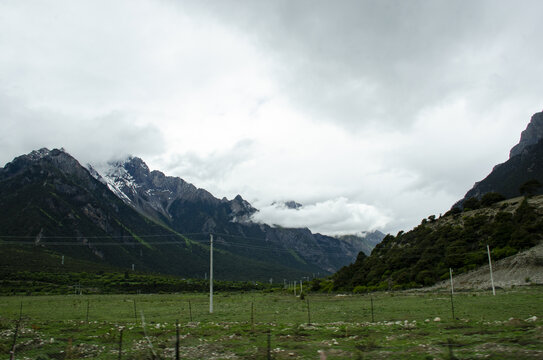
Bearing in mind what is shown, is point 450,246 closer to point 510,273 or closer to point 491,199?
point 510,273

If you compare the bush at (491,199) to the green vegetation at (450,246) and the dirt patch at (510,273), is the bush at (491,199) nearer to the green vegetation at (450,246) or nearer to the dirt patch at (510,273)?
the green vegetation at (450,246)

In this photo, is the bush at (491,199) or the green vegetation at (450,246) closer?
the green vegetation at (450,246)

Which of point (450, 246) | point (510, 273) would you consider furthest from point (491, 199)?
point (510, 273)

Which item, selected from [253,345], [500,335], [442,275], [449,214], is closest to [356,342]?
[253,345]

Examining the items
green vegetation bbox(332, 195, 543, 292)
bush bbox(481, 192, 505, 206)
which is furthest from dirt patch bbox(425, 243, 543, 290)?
bush bbox(481, 192, 505, 206)

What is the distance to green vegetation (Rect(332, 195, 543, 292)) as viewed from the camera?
83.2m

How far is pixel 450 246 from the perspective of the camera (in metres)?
94.7

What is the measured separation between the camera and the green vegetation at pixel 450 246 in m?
83.2

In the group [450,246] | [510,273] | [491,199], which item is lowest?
[510,273]

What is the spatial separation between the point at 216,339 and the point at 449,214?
128 m

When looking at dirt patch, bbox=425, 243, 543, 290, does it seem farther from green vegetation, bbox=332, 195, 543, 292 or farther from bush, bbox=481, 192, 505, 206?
bush, bbox=481, 192, 505, 206

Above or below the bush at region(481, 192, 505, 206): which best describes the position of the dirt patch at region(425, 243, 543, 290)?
below

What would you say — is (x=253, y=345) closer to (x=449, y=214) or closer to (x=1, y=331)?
(x=1, y=331)

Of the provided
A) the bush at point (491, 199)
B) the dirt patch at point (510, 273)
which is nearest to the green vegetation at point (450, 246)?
the bush at point (491, 199)
